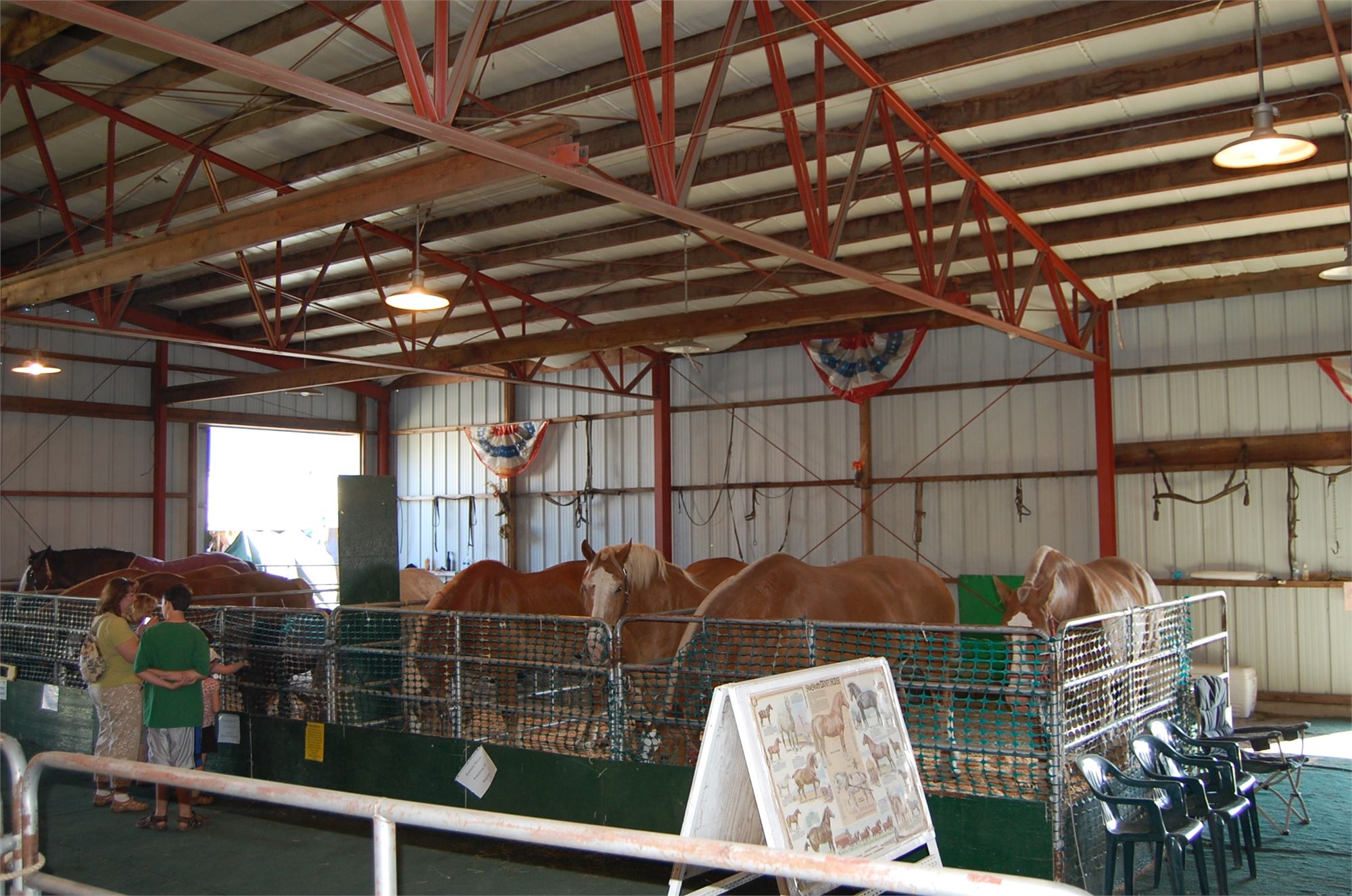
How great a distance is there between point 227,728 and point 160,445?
1150cm

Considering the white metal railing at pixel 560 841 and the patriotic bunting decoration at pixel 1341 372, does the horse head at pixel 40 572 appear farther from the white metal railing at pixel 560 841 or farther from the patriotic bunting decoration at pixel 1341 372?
the patriotic bunting decoration at pixel 1341 372

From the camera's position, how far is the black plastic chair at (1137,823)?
4.69 metres

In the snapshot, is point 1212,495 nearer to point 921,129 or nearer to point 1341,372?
point 1341,372

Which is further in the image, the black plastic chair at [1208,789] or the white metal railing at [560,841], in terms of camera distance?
the black plastic chair at [1208,789]

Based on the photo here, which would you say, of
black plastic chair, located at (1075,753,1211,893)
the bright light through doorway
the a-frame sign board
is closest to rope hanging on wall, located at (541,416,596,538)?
the bright light through doorway

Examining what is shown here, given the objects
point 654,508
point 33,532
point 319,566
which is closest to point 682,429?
point 654,508

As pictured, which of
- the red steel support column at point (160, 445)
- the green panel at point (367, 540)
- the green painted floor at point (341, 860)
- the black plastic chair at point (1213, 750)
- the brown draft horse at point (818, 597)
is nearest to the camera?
the green painted floor at point (341, 860)

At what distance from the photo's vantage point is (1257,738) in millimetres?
6742

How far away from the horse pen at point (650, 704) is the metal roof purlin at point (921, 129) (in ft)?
12.3

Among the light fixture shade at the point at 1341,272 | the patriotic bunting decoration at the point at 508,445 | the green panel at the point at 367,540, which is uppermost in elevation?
the light fixture shade at the point at 1341,272

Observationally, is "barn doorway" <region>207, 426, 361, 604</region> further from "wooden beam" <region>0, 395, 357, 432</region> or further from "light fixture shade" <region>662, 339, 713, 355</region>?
"light fixture shade" <region>662, 339, 713, 355</region>

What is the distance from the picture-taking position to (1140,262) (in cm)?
1155

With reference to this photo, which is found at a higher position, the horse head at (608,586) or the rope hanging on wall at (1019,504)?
the rope hanging on wall at (1019,504)

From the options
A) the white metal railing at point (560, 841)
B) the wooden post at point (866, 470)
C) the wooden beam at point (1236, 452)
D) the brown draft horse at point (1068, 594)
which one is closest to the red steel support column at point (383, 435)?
the wooden post at point (866, 470)
